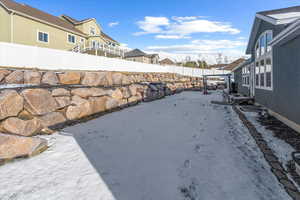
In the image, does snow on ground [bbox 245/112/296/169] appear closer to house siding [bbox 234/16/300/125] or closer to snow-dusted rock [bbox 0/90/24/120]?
house siding [bbox 234/16/300/125]

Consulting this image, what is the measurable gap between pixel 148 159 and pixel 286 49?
4910mm

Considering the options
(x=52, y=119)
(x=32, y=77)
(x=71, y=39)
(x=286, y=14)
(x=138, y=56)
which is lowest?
(x=52, y=119)

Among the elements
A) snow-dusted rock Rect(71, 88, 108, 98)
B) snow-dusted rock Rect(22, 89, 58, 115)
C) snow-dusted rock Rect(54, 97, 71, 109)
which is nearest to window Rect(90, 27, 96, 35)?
snow-dusted rock Rect(71, 88, 108, 98)

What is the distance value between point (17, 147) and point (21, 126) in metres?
0.99

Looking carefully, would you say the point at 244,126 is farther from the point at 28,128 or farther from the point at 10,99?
the point at 10,99

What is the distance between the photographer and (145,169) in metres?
2.47

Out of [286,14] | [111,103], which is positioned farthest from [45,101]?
[286,14]

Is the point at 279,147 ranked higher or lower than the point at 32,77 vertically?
lower

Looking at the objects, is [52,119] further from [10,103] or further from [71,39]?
[71,39]

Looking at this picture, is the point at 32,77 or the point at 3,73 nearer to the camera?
the point at 3,73

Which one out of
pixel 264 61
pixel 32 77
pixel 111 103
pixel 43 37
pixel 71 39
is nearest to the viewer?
pixel 32 77

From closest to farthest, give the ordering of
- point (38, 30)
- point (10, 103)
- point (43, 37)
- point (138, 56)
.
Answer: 1. point (10, 103)
2. point (38, 30)
3. point (43, 37)
4. point (138, 56)

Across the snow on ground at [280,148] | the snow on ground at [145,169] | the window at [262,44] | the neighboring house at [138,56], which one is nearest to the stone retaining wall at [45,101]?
the snow on ground at [145,169]

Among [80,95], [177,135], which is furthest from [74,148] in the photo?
[80,95]
